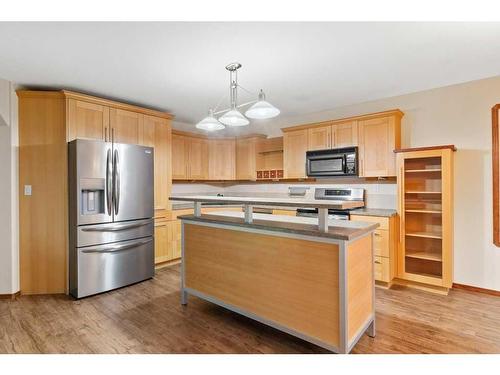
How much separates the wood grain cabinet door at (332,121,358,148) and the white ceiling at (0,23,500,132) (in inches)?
17.0

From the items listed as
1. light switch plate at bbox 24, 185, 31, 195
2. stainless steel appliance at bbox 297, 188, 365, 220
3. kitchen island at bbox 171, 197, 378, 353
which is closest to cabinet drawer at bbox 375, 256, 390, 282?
stainless steel appliance at bbox 297, 188, 365, 220

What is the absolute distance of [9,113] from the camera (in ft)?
9.81

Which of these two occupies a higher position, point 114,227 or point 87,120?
point 87,120

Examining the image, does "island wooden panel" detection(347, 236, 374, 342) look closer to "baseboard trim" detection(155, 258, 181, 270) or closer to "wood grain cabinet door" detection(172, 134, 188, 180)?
"baseboard trim" detection(155, 258, 181, 270)

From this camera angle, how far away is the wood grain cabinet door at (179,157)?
4.75 meters

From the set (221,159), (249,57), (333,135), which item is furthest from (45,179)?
(333,135)

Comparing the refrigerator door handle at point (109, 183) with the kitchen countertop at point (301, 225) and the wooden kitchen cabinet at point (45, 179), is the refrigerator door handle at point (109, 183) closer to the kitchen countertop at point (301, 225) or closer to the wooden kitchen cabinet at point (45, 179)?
the wooden kitchen cabinet at point (45, 179)

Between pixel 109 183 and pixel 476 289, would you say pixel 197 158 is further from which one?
pixel 476 289

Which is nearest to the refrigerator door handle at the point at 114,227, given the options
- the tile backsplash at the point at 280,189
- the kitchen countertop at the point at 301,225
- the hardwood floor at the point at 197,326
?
the hardwood floor at the point at 197,326

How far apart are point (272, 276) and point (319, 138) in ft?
8.68

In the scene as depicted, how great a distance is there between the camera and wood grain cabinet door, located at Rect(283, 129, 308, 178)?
4.35 meters

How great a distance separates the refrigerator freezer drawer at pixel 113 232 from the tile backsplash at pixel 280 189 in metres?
1.37

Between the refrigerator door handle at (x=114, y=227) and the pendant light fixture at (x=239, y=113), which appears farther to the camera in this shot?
the refrigerator door handle at (x=114, y=227)

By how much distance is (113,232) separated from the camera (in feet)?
10.8
